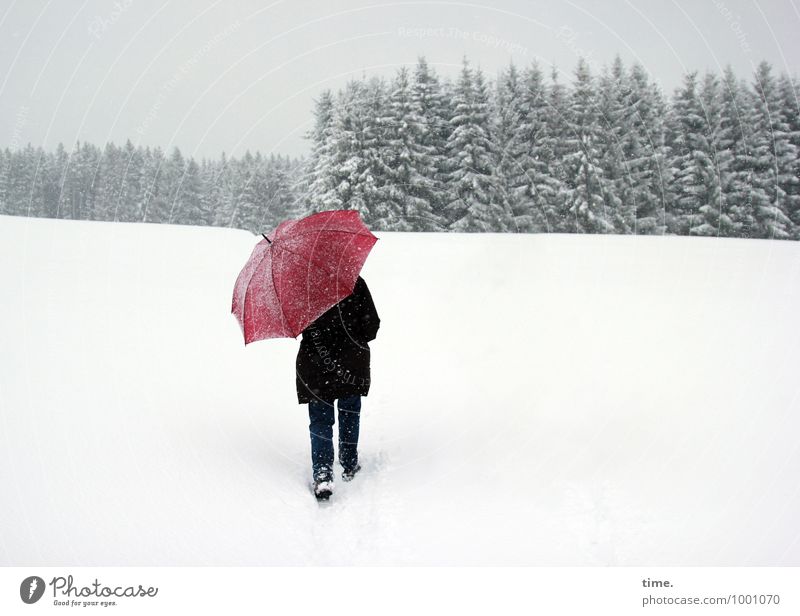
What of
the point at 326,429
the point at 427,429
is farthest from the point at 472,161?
the point at 326,429

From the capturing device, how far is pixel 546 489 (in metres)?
4.07

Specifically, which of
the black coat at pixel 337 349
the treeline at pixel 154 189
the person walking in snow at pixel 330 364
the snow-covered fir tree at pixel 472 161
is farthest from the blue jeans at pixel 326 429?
the snow-covered fir tree at pixel 472 161

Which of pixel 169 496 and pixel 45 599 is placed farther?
pixel 169 496

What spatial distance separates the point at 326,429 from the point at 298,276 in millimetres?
1224

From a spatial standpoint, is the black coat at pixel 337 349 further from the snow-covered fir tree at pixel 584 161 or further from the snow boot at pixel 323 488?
the snow-covered fir tree at pixel 584 161

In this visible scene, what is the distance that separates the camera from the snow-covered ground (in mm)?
3445

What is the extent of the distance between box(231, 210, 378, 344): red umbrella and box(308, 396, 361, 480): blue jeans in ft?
2.54

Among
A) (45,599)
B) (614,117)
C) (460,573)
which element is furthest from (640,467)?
(614,117)

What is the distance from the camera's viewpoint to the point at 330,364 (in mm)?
3971

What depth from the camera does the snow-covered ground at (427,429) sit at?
345cm

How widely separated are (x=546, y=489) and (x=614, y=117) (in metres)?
21.8

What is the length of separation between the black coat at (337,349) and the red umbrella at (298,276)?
301 millimetres

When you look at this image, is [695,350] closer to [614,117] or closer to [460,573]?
[460,573]

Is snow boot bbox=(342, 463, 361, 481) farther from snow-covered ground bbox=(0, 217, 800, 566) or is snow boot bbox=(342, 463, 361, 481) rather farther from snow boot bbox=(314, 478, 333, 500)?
snow boot bbox=(314, 478, 333, 500)
